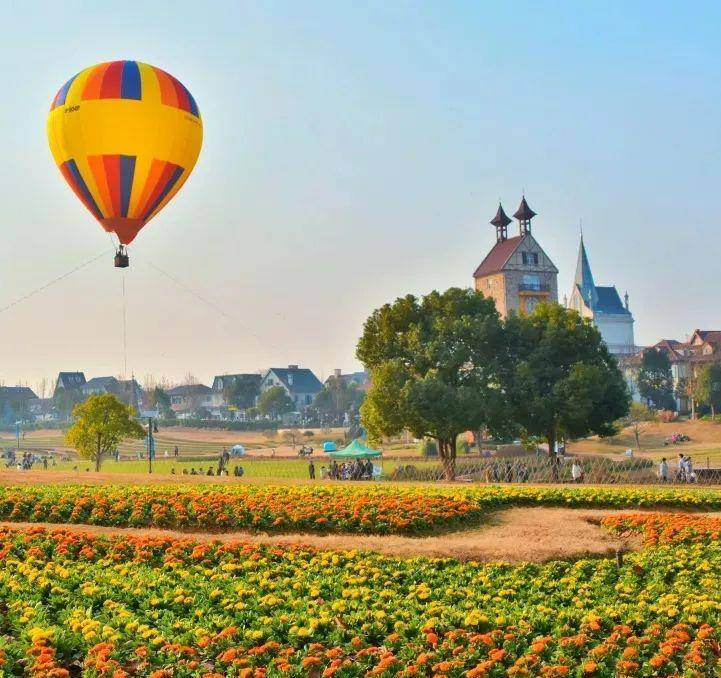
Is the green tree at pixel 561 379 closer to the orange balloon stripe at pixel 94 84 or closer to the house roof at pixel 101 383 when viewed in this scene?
the orange balloon stripe at pixel 94 84

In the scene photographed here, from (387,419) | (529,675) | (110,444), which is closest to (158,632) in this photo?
(529,675)

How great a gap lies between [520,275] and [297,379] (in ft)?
218

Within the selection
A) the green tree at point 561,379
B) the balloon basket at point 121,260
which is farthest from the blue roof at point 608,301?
the balloon basket at point 121,260

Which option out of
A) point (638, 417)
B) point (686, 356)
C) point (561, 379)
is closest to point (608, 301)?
point (686, 356)

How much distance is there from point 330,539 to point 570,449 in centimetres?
5837

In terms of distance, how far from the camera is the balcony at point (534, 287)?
103 metres

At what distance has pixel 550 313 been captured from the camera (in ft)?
174

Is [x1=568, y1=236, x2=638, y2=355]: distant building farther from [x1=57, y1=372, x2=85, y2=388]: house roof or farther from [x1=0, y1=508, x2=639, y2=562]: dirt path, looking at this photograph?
[x1=0, y1=508, x2=639, y2=562]: dirt path

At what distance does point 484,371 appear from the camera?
50062mm

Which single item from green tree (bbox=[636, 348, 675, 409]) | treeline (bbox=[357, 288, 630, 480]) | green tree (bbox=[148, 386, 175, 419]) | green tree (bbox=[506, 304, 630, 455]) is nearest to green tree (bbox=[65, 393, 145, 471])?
treeline (bbox=[357, 288, 630, 480])

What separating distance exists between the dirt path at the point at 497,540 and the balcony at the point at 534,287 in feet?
265

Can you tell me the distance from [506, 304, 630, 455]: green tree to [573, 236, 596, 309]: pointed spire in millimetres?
109758

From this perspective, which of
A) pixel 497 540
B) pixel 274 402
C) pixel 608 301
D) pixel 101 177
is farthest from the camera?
pixel 608 301

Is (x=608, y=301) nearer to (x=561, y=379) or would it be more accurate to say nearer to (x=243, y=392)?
(x=243, y=392)
